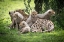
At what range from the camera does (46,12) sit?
5652mm

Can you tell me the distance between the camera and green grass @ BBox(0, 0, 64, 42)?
4.89m

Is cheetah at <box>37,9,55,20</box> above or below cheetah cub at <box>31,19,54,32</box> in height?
above

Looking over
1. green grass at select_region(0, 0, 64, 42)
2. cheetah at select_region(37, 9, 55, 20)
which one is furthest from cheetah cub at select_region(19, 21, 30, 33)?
cheetah at select_region(37, 9, 55, 20)

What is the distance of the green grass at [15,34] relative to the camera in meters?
4.89

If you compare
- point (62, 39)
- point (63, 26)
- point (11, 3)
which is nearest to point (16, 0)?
point (11, 3)

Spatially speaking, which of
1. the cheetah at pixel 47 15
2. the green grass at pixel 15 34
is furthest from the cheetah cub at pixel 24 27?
the cheetah at pixel 47 15

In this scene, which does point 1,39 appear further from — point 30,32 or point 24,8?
point 24,8

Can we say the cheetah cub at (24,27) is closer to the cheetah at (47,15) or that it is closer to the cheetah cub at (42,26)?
the cheetah cub at (42,26)

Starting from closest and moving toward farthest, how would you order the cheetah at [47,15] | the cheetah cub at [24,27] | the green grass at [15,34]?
the green grass at [15,34], the cheetah cub at [24,27], the cheetah at [47,15]

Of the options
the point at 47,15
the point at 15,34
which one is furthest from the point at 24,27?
the point at 47,15

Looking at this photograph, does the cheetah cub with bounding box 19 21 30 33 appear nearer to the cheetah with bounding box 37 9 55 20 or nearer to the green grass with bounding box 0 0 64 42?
the green grass with bounding box 0 0 64 42

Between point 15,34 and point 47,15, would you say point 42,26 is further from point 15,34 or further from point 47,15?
point 15,34

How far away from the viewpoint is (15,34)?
5.12 meters

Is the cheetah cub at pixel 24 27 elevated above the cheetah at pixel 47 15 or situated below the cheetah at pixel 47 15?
below
